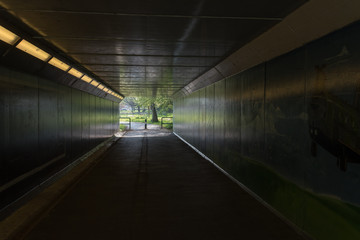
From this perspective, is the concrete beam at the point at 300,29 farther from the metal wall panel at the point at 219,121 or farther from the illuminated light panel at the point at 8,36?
the illuminated light panel at the point at 8,36

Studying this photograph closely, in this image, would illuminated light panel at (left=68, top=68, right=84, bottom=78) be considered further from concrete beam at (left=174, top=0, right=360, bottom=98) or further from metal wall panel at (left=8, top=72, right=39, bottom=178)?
concrete beam at (left=174, top=0, right=360, bottom=98)

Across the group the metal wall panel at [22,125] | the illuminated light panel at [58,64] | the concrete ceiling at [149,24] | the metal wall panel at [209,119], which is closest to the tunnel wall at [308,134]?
the concrete ceiling at [149,24]

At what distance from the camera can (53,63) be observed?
8.21m

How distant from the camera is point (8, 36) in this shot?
17.7ft

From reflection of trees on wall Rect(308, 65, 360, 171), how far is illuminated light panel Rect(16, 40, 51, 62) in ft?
21.4

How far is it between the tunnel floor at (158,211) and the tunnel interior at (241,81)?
2.22 ft

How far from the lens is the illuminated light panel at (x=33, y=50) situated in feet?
19.8

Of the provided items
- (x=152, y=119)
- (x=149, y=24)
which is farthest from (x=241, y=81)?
(x=152, y=119)

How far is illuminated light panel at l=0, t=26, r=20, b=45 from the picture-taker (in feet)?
16.9

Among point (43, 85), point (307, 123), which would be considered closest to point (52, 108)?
point (43, 85)

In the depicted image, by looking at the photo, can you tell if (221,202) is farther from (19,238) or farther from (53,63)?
(53,63)

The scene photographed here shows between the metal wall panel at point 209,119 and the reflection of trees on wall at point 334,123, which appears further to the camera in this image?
the metal wall panel at point 209,119

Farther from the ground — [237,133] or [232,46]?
[232,46]

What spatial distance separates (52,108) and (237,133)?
6613mm
